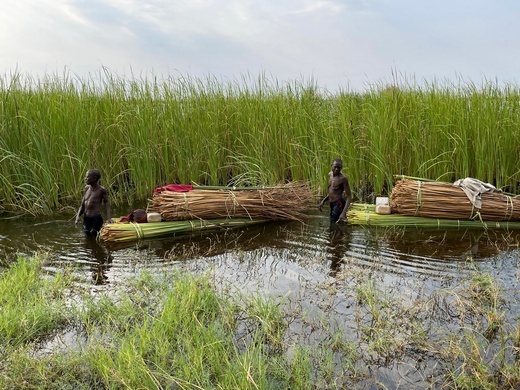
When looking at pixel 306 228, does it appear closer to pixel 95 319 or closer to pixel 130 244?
pixel 130 244

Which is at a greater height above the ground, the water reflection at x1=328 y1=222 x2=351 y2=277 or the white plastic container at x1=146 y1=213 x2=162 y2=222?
the white plastic container at x1=146 y1=213 x2=162 y2=222

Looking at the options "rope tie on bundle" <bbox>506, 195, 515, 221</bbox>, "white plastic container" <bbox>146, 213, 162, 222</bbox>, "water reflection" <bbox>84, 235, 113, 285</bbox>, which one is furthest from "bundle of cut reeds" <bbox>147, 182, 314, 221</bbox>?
"rope tie on bundle" <bbox>506, 195, 515, 221</bbox>

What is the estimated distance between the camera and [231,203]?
5.64 metres

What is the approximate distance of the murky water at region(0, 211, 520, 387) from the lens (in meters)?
3.90

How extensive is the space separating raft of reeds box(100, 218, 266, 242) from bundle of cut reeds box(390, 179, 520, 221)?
6.63ft

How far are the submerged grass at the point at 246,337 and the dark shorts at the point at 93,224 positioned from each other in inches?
61.2

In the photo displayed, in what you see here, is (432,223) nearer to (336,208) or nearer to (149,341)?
(336,208)

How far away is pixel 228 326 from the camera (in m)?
3.07

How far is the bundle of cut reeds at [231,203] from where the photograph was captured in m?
5.47

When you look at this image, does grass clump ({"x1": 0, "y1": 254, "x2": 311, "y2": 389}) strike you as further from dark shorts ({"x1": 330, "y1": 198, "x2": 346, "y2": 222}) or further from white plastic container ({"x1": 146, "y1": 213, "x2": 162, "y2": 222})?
dark shorts ({"x1": 330, "y1": 198, "x2": 346, "y2": 222})

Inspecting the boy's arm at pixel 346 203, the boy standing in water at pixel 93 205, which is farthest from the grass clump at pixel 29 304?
the boy's arm at pixel 346 203

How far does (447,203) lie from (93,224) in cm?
439

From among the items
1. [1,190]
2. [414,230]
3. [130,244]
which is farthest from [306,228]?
[1,190]

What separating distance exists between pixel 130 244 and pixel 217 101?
144 inches
